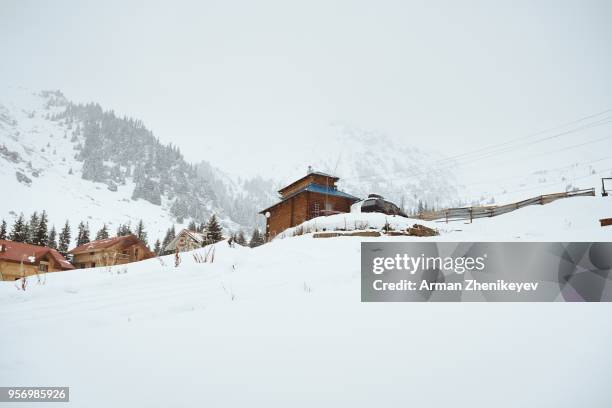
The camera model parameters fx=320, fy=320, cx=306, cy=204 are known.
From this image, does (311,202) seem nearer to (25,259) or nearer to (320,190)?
(320,190)

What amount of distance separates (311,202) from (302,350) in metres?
27.8

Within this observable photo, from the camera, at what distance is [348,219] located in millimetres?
18844

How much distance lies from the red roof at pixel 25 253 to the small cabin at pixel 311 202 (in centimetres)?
→ 2673

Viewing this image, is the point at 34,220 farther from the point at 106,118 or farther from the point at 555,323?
the point at 106,118

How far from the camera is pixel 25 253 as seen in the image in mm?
36875

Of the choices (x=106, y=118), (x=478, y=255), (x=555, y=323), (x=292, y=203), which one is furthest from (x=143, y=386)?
(x=106, y=118)

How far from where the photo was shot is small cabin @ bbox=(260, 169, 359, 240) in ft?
99.3

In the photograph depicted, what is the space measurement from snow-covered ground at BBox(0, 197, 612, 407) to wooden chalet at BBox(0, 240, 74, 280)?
37448 millimetres

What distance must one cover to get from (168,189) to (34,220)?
108371 millimetres

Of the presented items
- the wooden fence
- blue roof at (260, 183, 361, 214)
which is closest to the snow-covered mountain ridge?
blue roof at (260, 183, 361, 214)

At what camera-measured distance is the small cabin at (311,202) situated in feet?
99.3

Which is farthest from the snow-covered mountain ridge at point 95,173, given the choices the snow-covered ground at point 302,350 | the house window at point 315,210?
the snow-covered ground at point 302,350

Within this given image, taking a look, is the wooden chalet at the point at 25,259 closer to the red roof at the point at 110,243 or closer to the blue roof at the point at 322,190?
the red roof at the point at 110,243

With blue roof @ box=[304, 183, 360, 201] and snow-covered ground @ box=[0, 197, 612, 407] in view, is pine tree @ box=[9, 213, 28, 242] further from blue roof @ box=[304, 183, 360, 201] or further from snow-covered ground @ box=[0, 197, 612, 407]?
snow-covered ground @ box=[0, 197, 612, 407]
